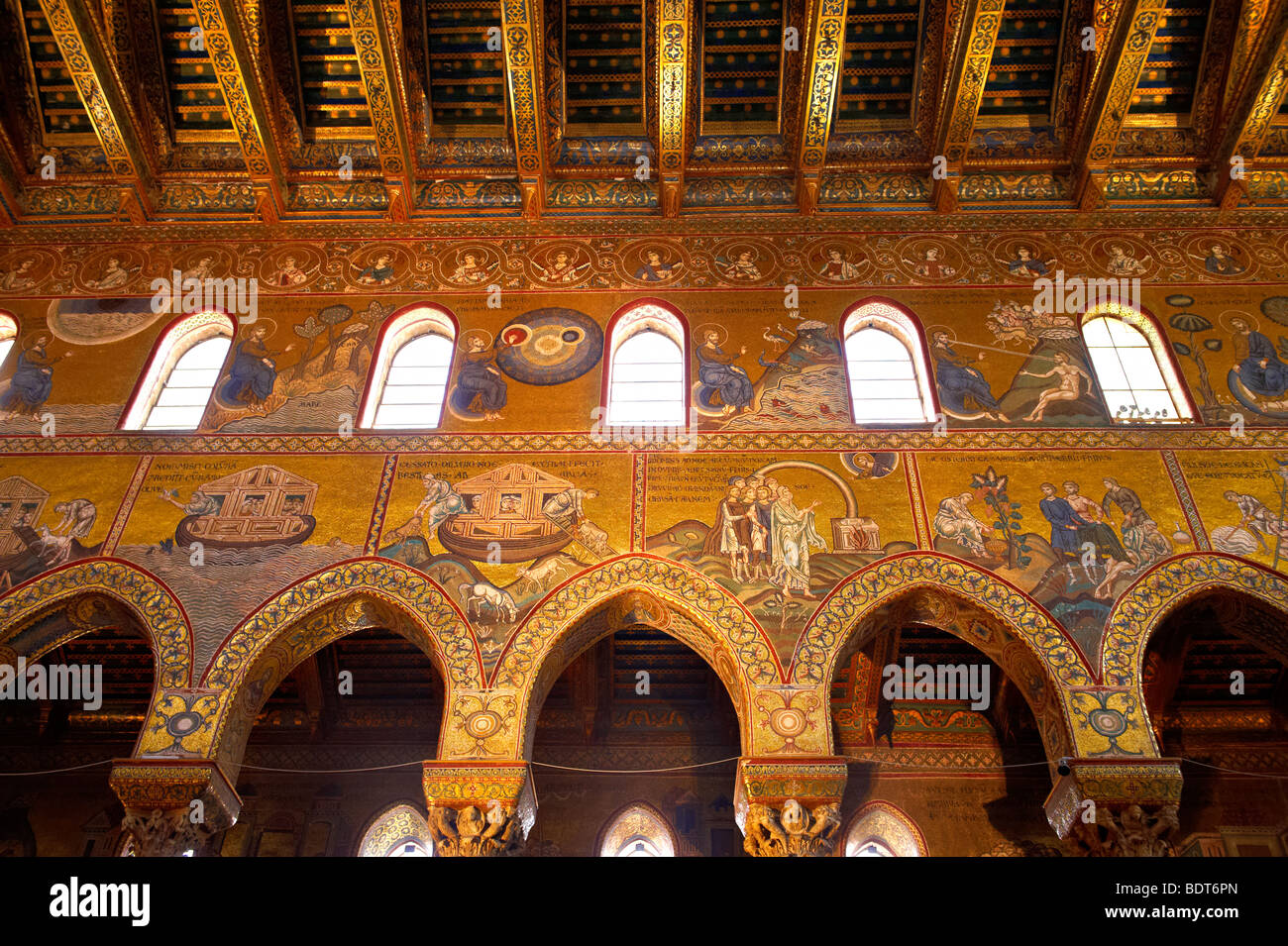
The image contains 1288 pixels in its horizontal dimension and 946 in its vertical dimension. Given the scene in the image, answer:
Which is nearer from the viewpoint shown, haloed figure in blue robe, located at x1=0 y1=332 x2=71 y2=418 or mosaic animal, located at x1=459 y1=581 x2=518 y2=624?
mosaic animal, located at x1=459 y1=581 x2=518 y2=624

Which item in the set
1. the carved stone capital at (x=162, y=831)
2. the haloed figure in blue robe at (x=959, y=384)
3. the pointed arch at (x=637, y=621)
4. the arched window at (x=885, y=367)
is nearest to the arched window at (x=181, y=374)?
the carved stone capital at (x=162, y=831)

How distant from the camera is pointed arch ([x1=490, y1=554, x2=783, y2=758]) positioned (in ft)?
27.6

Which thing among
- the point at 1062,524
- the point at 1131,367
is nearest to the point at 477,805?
the point at 1062,524

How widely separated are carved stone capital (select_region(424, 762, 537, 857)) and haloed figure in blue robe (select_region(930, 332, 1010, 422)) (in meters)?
5.65

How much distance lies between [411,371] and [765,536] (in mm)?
4440

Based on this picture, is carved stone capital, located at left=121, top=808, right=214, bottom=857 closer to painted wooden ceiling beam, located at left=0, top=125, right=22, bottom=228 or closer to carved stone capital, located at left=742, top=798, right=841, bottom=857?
carved stone capital, located at left=742, top=798, right=841, bottom=857

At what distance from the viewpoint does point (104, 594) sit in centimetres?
895

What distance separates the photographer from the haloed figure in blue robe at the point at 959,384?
10.2 metres

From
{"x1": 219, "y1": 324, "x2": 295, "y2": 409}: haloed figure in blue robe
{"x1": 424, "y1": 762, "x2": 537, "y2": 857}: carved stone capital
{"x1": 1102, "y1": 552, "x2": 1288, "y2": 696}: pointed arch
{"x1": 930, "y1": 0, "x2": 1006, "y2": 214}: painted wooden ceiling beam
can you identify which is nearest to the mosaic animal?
{"x1": 424, "y1": 762, "x2": 537, "y2": 857}: carved stone capital

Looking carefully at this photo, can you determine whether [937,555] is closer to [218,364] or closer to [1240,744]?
[1240,744]
